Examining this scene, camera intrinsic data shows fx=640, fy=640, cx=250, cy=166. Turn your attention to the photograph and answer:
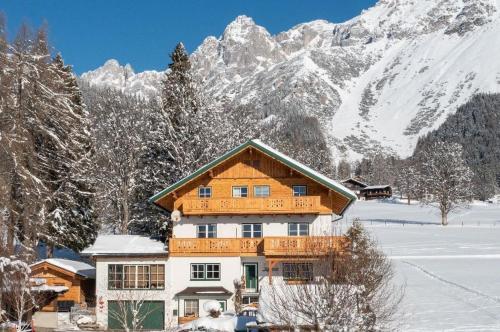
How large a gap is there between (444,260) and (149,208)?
25.9 meters

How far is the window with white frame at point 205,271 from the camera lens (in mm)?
39000

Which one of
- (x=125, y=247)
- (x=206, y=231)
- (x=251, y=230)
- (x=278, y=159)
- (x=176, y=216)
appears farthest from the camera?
(x=206, y=231)

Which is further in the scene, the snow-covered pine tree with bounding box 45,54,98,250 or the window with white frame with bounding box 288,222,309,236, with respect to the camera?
the snow-covered pine tree with bounding box 45,54,98,250

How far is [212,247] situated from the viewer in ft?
128

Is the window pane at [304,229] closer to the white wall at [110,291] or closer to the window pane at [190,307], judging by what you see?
the window pane at [190,307]

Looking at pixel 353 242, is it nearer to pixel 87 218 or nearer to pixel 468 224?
pixel 87 218

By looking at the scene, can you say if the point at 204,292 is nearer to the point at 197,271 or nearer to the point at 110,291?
A: the point at 197,271

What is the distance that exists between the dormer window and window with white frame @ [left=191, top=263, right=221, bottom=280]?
15.2 feet

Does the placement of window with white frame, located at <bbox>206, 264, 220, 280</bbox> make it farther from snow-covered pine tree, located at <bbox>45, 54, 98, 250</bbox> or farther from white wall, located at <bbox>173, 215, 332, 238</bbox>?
snow-covered pine tree, located at <bbox>45, 54, 98, 250</bbox>

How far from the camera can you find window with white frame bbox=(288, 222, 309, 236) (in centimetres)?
4008

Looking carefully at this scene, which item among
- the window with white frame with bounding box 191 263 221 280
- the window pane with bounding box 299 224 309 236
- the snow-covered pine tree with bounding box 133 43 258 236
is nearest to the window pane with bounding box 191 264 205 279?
the window with white frame with bounding box 191 263 221 280

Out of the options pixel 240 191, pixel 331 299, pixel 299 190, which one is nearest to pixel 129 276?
pixel 240 191

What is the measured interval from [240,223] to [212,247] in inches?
105

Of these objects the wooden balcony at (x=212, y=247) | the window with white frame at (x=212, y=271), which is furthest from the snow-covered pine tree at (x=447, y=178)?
the window with white frame at (x=212, y=271)
